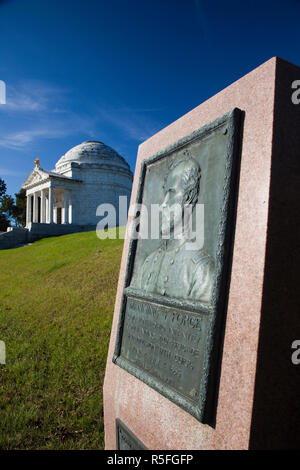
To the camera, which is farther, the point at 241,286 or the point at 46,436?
the point at 46,436

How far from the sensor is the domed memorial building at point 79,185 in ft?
127

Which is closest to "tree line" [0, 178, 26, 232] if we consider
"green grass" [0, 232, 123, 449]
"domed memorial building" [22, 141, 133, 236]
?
"domed memorial building" [22, 141, 133, 236]

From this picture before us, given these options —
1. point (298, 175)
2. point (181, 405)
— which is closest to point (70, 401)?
point (181, 405)

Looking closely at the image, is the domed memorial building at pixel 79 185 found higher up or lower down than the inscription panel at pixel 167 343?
higher up

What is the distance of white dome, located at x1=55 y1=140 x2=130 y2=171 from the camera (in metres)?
41.6

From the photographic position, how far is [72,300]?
23.8 ft

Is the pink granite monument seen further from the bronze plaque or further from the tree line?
the tree line

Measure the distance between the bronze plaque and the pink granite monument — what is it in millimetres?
36

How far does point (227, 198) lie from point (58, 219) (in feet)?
144

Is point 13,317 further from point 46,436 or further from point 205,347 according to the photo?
point 205,347

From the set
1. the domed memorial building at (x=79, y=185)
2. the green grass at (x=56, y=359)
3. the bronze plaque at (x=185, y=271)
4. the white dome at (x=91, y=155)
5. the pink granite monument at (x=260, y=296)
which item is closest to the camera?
the pink granite monument at (x=260, y=296)

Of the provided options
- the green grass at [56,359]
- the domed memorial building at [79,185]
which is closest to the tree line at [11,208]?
the domed memorial building at [79,185]

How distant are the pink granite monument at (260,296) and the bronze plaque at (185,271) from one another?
36mm

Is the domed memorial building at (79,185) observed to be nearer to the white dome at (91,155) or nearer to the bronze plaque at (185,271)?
the white dome at (91,155)
